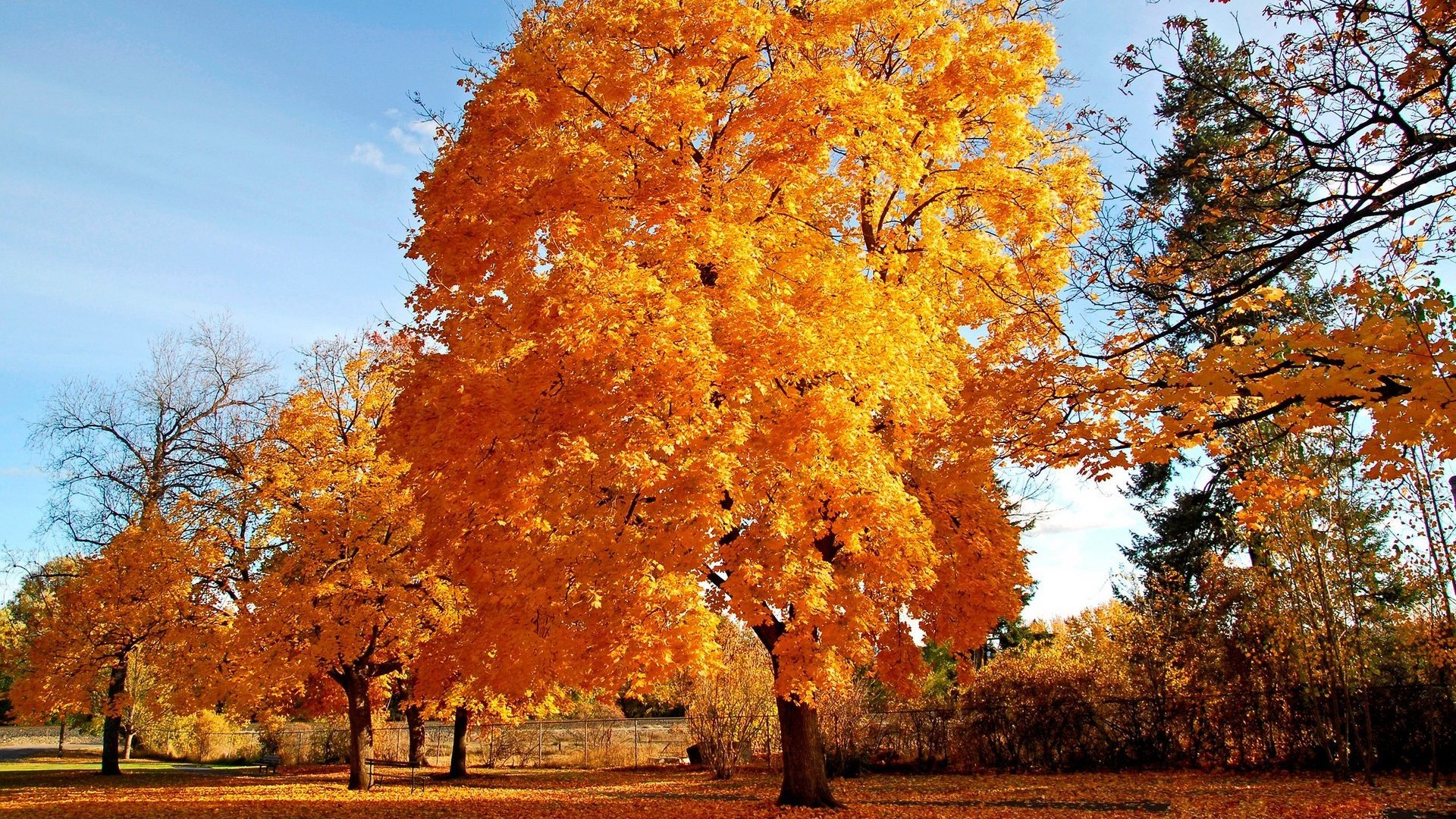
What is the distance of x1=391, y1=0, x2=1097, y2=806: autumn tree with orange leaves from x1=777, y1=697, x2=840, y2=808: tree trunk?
1.9 inches

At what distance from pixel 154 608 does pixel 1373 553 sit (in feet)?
79.4

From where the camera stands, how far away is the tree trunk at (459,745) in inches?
893

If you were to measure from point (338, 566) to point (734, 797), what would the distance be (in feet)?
29.2

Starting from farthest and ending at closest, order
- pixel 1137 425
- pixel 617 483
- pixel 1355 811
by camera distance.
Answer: pixel 1355 811
pixel 617 483
pixel 1137 425

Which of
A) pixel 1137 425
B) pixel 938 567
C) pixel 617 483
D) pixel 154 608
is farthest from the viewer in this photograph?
pixel 154 608

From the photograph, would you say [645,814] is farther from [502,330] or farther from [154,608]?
[154,608]

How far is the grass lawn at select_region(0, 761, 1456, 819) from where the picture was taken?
11.3m

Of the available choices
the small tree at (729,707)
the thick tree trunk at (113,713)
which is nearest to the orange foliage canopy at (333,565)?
the thick tree trunk at (113,713)

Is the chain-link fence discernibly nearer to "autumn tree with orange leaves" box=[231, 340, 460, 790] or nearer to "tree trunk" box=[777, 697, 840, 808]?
"autumn tree with orange leaves" box=[231, 340, 460, 790]

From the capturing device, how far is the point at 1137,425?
6.50 m

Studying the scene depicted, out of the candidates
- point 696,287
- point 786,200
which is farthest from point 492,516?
point 786,200

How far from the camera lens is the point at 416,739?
24688 mm

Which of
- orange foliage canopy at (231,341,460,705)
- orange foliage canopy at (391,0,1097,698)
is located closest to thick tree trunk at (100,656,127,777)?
orange foliage canopy at (231,341,460,705)

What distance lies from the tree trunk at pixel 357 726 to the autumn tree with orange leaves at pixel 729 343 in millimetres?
9738
